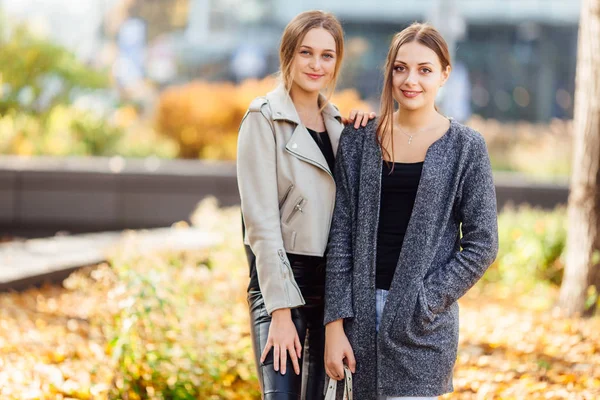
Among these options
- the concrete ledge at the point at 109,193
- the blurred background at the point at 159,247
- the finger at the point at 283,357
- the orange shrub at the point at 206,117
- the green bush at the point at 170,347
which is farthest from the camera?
the orange shrub at the point at 206,117

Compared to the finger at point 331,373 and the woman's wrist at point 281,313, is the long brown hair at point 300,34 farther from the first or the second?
the finger at point 331,373

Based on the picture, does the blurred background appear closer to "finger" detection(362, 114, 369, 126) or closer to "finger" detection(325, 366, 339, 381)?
"finger" detection(362, 114, 369, 126)

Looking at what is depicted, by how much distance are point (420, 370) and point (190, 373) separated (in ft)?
5.02

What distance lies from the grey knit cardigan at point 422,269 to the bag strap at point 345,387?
0.09ft

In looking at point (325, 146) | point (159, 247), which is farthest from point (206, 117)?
point (325, 146)

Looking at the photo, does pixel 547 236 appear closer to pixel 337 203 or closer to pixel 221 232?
pixel 221 232

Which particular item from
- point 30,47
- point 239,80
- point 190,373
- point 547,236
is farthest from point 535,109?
point 190,373

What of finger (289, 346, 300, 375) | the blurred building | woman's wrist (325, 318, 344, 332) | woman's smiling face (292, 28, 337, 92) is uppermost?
the blurred building

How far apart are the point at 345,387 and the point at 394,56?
111cm

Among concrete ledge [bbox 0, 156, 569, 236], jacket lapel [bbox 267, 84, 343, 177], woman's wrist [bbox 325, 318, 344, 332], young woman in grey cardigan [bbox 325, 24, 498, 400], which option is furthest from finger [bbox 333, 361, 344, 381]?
concrete ledge [bbox 0, 156, 569, 236]

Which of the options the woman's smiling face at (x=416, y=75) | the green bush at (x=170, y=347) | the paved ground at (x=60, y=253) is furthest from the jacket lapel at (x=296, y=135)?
the paved ground at (x=60, y=253)

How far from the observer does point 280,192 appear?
8.80ft

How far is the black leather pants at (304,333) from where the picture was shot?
8.50ft

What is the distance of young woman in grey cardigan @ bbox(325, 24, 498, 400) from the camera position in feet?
8.14
